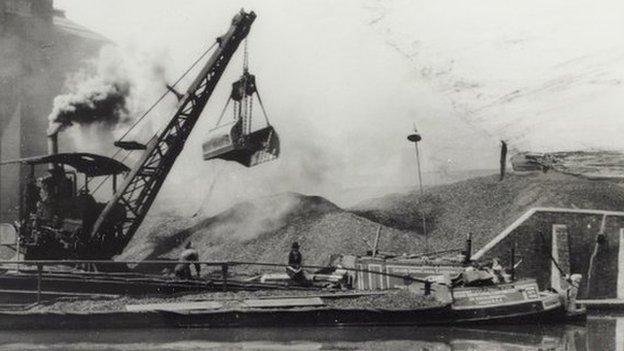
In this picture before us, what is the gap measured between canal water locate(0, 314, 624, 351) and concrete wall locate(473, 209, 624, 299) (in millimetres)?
4120

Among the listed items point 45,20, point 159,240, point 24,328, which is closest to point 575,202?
point 159,240

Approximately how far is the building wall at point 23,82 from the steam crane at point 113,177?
9925 millimetres

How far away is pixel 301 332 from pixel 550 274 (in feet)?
25.5

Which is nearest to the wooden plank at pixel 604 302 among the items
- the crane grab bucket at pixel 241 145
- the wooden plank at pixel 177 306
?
the crane grab bucket at pixel 241 145

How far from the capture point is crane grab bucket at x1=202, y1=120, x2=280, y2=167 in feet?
57.2

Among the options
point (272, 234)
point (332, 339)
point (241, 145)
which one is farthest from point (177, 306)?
point (272, 234)

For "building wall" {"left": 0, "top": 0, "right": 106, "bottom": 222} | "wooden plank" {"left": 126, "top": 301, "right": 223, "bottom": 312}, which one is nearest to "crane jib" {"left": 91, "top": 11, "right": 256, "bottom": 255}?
"wooden plank" {"left": 126, "top": 301, "right": 223, "bottom": 312}

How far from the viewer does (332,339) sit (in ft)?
34.8

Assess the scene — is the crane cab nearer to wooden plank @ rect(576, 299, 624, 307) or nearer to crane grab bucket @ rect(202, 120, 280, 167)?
crane grab bucket @ rect(202, 120, 280, 167)

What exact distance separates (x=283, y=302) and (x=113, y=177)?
788cm

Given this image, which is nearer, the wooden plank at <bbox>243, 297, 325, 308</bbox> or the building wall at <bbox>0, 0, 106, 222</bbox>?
the wooden plank at <bbox>243, 297, 325, 308</bbox>

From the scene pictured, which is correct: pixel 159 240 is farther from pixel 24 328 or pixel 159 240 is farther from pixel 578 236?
pixel 578 236

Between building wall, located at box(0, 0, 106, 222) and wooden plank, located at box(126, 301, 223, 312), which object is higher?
building wall, located at box(0, 0, 106, 222)

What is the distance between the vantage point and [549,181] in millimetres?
20516
